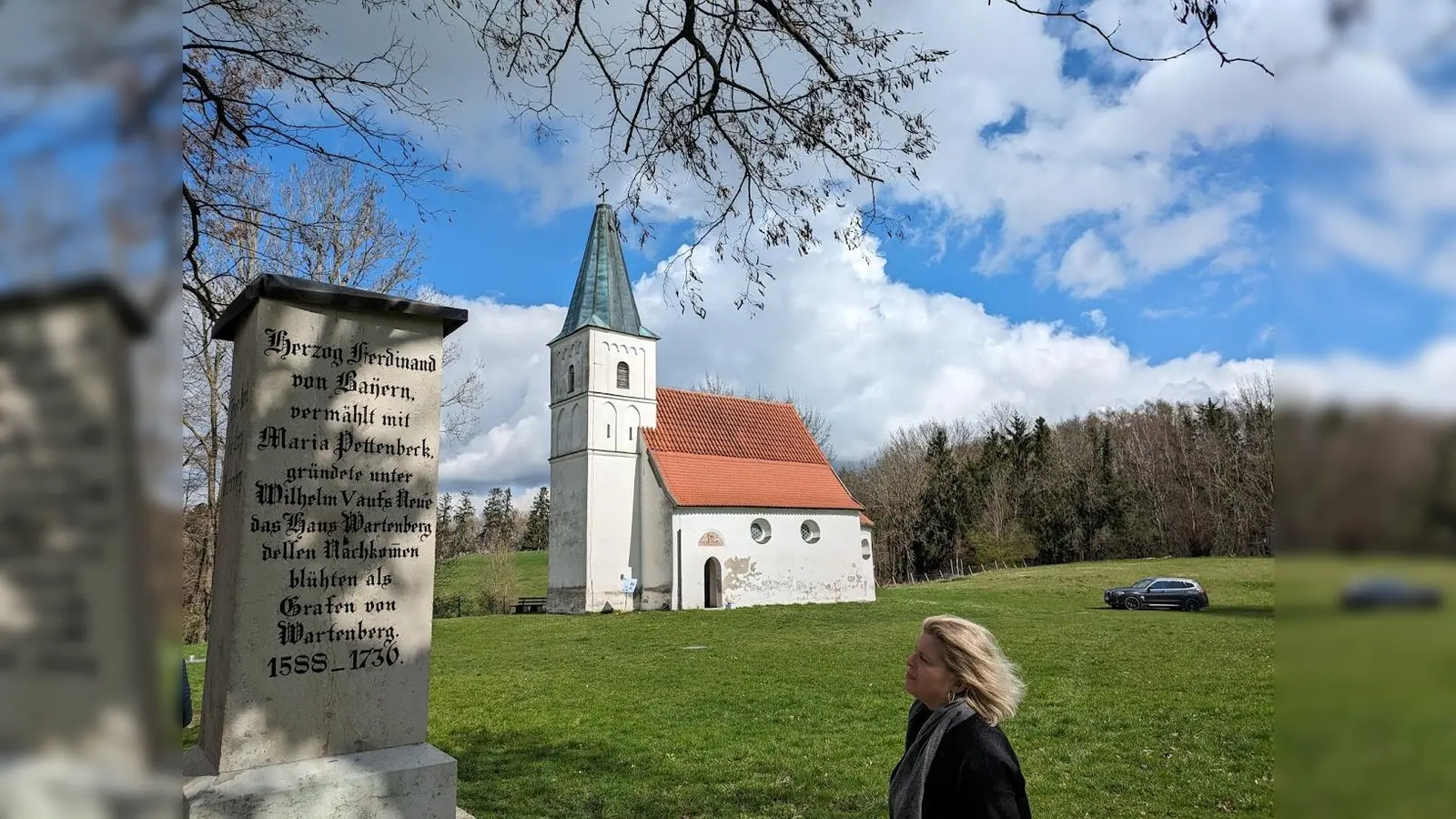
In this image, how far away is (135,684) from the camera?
37 centimetres

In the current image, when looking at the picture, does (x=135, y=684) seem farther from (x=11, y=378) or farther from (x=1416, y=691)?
(x=1416, y=691)

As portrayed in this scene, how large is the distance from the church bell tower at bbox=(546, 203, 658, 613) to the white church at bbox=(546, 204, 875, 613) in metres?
0.06

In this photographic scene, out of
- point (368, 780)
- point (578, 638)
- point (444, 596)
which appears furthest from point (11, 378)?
point (444, 596)

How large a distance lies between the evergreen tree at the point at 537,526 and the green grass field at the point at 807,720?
53070 mm

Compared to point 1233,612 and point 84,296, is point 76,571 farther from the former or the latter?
point 1233,612

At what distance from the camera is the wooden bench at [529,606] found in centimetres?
3741

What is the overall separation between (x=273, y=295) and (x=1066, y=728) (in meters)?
9.49

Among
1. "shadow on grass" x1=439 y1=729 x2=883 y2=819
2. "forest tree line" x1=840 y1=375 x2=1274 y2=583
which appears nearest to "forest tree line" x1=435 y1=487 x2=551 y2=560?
"forest tree line" x1=840 y1=375 x2=1274 y2=583

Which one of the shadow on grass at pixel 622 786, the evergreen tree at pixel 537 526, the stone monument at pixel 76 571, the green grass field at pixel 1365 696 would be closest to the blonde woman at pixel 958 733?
the green grass field at pixel 1365 696

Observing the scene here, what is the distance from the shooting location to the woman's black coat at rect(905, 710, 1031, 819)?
3186 mm

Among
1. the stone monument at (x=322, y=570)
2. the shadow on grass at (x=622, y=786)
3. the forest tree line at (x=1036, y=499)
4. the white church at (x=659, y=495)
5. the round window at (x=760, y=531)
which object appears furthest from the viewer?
the forest tree line at (x=1036, y=499)

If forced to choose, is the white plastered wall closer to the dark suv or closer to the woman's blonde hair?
the dark suv

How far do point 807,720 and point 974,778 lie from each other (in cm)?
776

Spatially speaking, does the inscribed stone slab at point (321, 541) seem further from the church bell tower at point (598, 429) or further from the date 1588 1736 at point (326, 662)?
the church bell tower at point (598, 429)
